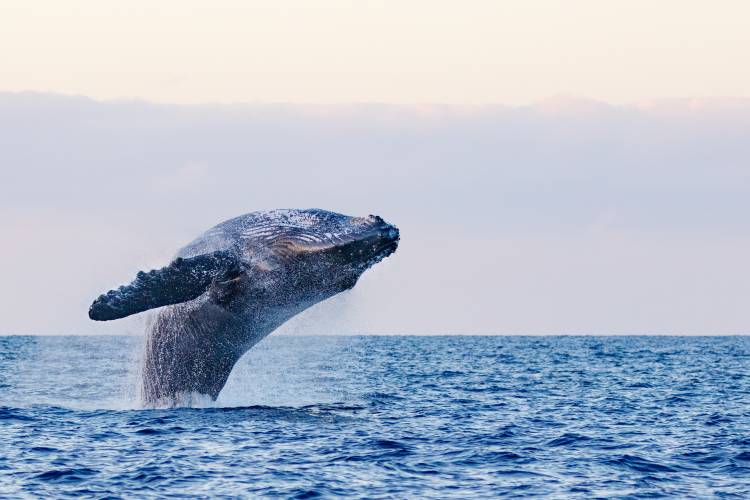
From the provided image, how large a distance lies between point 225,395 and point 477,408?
5827 mm

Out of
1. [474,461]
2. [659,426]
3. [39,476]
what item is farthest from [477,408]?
[39,476]

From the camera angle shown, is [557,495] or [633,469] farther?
[633,469]

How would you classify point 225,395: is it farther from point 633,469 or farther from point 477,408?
point 633,469

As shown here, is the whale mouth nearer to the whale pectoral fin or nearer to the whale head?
the whale head

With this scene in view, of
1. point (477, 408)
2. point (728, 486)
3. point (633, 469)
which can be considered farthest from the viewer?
point (477, 408)

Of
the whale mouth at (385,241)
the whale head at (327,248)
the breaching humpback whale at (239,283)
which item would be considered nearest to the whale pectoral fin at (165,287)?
the breaching humpback whale at (239,283)

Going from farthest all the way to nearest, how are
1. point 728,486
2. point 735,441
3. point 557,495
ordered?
point 735,441 < point 728,486 < point 557,495

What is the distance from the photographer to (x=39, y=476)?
544 inches

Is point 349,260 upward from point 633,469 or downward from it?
upward

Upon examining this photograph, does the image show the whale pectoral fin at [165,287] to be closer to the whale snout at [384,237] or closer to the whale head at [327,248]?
the whale head at [327,248]

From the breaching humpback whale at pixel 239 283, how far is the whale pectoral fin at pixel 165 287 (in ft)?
0.04

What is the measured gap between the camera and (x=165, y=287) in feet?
45.7

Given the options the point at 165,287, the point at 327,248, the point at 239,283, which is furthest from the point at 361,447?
the point at 165,287

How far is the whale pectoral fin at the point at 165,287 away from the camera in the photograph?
13.5 metres
